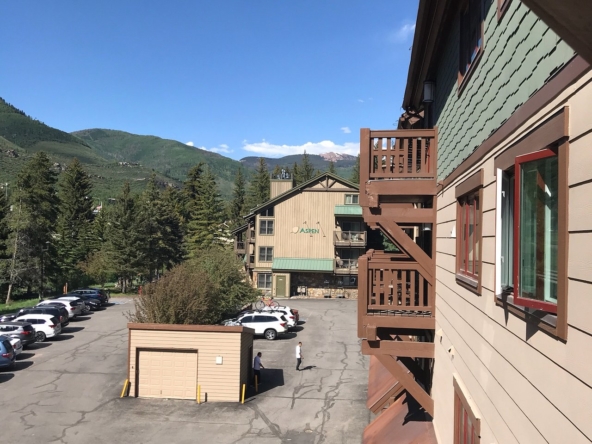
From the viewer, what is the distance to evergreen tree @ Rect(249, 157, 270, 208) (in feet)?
296

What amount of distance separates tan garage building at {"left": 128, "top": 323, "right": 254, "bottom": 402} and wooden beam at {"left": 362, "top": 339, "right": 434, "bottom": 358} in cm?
1109

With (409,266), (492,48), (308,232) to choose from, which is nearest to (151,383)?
(409,266)

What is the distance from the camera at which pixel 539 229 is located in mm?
2928

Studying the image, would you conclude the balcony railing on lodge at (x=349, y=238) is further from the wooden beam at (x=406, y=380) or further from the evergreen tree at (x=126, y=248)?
the wooden beam at (x=406, y=380)

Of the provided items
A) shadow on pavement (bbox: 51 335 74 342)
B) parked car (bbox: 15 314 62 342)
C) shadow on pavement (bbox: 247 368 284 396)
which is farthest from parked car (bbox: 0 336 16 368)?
shadow on pavement (bbox: 247 368 284 396)

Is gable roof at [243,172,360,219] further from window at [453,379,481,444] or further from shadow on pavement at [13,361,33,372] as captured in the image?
window at [453,379,481,444]

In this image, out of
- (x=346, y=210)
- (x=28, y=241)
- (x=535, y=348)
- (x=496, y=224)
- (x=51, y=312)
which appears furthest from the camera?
(x=346, y=210)

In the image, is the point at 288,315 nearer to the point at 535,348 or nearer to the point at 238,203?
the point at 535,348

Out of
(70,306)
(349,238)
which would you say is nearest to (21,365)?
(70,306)

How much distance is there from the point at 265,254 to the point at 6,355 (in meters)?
27.5

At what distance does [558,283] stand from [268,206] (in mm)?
43329

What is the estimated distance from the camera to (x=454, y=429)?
18.2 feet

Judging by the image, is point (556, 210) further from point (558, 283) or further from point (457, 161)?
point (457, 161)

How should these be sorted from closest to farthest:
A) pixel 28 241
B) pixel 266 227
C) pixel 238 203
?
1. pixel 28 241
2. pixel 266 227
3. pixel 238 203
